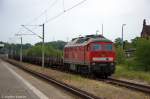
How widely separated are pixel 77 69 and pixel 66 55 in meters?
7.18

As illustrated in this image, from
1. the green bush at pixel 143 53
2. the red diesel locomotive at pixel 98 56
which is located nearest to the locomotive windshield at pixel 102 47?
the red diesel locomotive at pixel 98 56

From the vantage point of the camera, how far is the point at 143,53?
5556cm

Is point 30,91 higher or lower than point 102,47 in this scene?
lower

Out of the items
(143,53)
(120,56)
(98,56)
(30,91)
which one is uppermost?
(143,53)

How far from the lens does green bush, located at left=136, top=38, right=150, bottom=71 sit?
54.8 metres

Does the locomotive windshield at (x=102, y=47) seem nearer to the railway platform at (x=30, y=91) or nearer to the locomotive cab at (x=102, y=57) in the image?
the locomotive cab at (x=102, y=57)

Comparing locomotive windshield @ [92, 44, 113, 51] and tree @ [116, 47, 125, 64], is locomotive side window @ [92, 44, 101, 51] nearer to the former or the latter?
locomotive windshield @ [92, 44, 113, 51]

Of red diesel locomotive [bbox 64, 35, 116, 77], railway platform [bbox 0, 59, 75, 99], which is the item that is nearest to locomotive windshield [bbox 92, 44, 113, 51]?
red diesel locomotive [bbox 64, 35, 116, 77]

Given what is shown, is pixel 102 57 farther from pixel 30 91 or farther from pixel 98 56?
pixel 30 91

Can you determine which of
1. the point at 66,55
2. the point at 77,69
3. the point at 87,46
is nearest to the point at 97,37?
the point at 87,46

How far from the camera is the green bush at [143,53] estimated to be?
54.8 m

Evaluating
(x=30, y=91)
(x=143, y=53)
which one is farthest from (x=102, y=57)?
(x=143, y=53)

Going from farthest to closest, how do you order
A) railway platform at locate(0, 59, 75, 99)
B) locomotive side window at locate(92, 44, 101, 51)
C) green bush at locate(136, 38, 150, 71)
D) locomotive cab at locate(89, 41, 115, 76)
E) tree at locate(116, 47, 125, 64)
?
1. tree at locate(116, 47, 125, 64)
2. green bush at locate(136, 38, 150, 71)
3. locomotive side window at locate(92, 44, 101, 51)
4. locomotive cab at locate(89, 41, 115, 76)
5. railway platform at locate(0, 59, 75, 99)

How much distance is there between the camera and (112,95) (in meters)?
19.1
